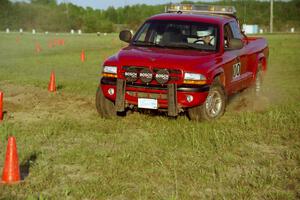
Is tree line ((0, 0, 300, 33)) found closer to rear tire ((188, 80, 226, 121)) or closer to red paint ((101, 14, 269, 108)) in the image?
red paint ((101, 14, 269, 108))

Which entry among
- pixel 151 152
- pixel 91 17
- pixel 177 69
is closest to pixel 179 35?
pixel 177 69

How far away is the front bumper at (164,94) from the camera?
8.65 metres

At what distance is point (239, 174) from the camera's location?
20.4ft

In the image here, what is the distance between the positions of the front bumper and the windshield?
4.08ft

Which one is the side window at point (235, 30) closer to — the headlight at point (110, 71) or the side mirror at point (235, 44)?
the side mirror at point (235, 44)

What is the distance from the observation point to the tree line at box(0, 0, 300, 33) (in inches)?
3174

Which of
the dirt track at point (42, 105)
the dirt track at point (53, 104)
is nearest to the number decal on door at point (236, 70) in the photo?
the dirt track at point (53, 104)

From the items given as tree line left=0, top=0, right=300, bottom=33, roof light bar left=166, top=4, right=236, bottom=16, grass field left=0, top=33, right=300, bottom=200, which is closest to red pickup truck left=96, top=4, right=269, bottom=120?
grass field left=0, top=33, right=300, bottom=200

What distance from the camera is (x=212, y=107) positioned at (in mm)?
9281

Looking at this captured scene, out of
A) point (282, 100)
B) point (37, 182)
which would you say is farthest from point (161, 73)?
point (282, 100)

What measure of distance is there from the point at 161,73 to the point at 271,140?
6.50ft

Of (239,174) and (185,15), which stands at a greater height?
(185,15)

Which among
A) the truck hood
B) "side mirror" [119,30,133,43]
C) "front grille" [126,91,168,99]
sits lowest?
"front grille" [126,91,168,99]

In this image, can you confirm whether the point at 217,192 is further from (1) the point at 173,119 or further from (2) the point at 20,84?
(2) the point at 20,84
